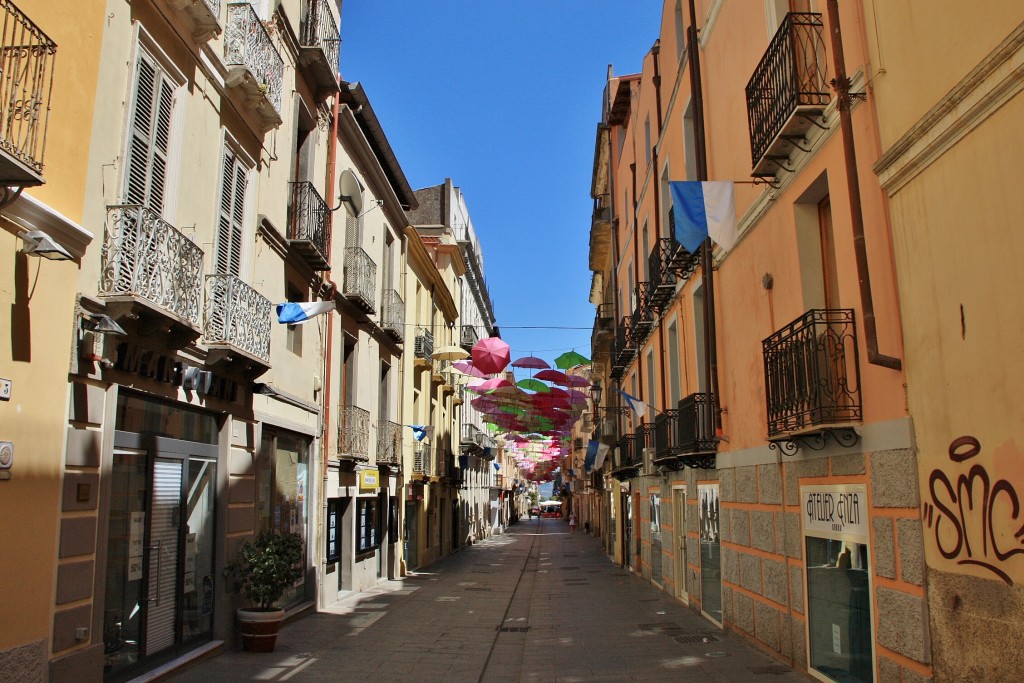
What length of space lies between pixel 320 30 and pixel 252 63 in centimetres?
401

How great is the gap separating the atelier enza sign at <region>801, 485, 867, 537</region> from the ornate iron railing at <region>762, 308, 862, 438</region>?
70 centimetres

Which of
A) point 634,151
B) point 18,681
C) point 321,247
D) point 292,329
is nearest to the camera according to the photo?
point 18,681

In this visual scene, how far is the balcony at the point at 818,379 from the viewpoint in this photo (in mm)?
7289

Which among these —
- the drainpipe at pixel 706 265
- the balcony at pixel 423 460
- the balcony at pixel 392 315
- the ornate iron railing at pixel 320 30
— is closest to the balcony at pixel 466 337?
the balcony at pixel 423 460

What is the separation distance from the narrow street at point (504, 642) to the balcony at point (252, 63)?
24.7 ft

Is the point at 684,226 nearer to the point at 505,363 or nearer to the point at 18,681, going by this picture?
the point at 18,681

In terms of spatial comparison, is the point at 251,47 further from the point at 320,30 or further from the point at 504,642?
the point at 504,642

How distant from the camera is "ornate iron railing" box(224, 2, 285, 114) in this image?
34.4ft

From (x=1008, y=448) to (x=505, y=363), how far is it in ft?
59.6

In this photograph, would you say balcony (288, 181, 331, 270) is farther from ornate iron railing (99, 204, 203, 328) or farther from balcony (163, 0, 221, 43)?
ornate iron railing (99, 204, 203, 328)

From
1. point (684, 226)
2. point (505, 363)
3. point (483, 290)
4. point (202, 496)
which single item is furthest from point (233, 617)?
point (483, 290)

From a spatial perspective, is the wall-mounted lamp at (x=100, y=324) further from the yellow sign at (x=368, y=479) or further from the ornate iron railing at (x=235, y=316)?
the yellow sign at (x=368, y=479)

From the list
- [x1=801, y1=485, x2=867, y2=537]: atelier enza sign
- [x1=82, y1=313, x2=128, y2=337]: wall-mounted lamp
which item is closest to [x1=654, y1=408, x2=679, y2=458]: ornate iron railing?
[x1=801, y1=485, x2=867, y2=537]: atelier enza sign

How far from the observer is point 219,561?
10336mm
